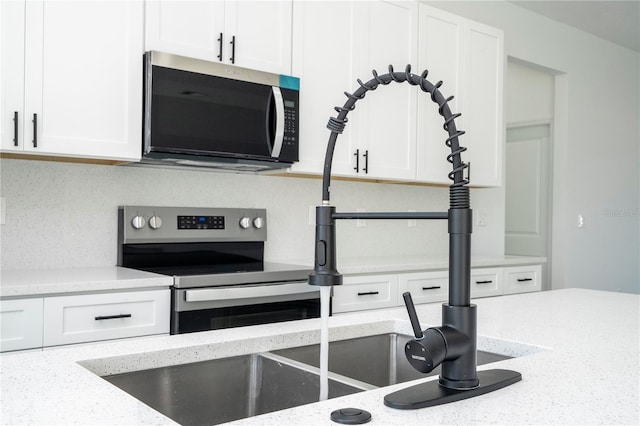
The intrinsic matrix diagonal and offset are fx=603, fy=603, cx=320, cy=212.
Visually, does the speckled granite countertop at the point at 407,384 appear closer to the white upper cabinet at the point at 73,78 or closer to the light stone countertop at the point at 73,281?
the light stone countertop at the point at 73,281

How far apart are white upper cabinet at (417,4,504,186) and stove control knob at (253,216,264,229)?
970 millimetres

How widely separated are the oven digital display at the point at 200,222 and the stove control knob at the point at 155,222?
10cm

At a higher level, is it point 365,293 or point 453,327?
point 453,327

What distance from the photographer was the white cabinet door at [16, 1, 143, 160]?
2.18 meters

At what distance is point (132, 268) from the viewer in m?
2.64

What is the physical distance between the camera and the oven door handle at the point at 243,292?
88.5 inches

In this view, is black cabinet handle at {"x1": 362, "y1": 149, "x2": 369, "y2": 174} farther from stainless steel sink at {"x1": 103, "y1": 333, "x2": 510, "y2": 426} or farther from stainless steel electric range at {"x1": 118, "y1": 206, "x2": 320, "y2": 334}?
stainless steel sink at {"x1": 103, "y1": 333, "x2": 510, "y2": 426}

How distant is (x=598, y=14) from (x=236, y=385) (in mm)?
4750

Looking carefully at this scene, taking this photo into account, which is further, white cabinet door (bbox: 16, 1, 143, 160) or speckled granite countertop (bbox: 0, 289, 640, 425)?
white cabinet door (bbox: 16, 1, 143, 160)

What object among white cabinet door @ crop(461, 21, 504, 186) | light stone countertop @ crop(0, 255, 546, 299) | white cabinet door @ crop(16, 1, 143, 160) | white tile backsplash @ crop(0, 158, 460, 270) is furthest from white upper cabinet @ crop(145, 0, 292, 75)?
white cabinet door @ crop(461, 21, 504, 186)

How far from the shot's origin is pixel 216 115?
8.41ft

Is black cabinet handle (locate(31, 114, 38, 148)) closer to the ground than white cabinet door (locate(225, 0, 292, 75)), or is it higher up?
closer to the ground

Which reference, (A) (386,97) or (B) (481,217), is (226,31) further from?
(B) (481,217)

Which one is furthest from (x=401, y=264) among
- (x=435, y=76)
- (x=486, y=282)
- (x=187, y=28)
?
(x=187, y=28)
